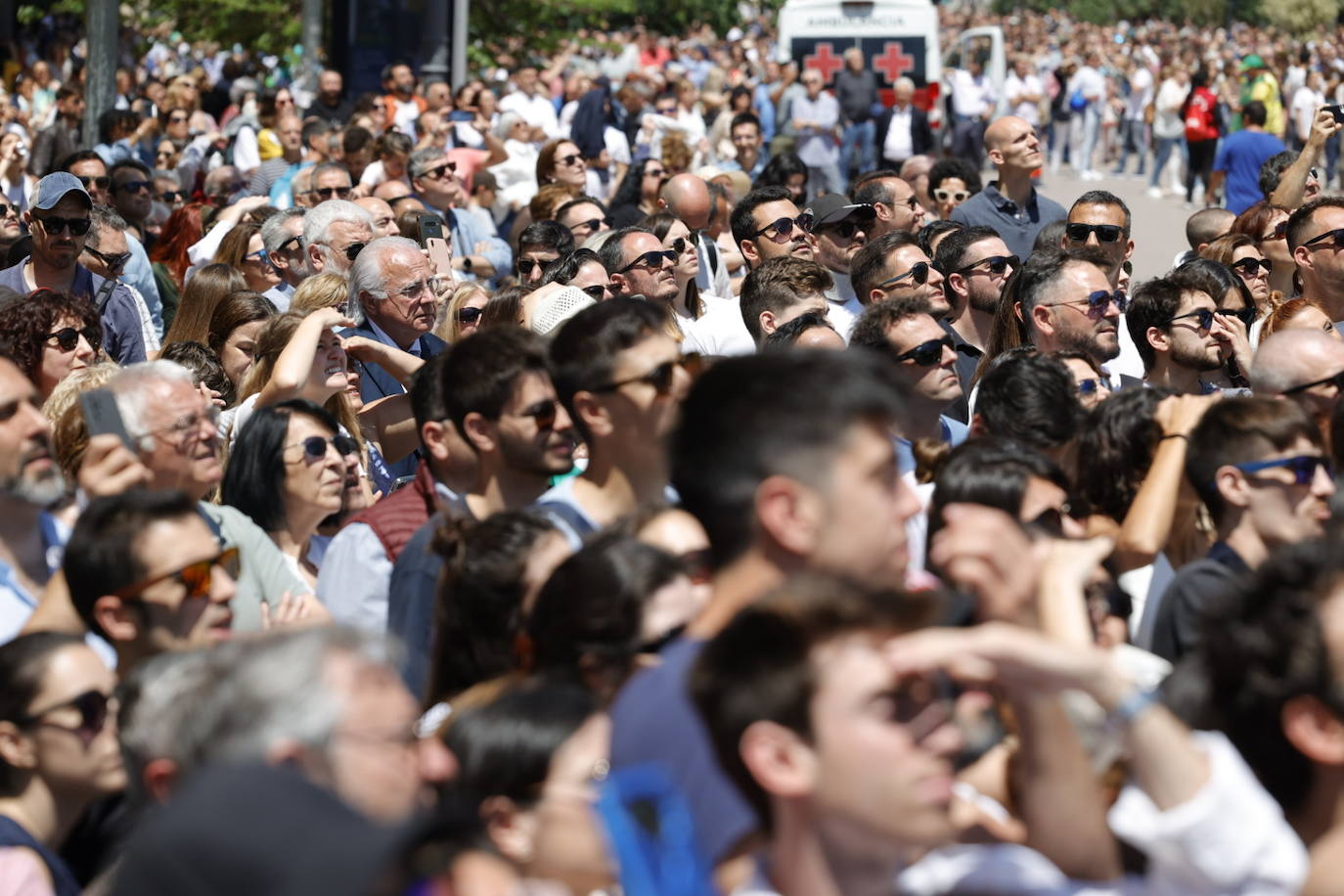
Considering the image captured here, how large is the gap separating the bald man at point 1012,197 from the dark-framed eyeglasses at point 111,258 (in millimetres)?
4301

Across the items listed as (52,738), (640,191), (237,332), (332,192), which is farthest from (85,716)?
(640,191)

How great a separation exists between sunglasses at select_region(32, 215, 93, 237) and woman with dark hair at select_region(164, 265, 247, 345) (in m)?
0.56

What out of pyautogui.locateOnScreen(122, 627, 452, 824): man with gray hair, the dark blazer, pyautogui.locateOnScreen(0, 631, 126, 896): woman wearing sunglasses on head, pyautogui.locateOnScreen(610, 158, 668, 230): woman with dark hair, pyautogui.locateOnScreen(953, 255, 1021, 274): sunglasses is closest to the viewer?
pyautogui.locateOnScreen(122, 627, 452, 824): man with gray hair

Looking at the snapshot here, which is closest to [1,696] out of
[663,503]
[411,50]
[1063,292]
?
[663,503]

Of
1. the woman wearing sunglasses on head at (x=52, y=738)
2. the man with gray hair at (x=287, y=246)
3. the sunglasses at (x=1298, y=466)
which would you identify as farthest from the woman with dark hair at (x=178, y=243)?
the sunglasses at (x=1298, y=466)

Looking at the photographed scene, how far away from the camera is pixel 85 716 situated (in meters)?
3.48

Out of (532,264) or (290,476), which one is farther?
(532,264)

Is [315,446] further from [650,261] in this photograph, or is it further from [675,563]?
[650,261]

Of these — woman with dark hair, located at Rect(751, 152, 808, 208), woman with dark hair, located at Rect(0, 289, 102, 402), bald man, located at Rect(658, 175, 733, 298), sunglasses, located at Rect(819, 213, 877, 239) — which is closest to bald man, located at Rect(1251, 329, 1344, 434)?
sunglasses, located at Rect(819, 213, 877, 239)

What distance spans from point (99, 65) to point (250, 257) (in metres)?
7.58

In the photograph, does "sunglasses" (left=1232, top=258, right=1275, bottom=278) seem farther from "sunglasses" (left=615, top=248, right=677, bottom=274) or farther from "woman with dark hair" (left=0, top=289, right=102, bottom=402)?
"woman with dark hair" (left=0, top=289, right=102, bottom=402)

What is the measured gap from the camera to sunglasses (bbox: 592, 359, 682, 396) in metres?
4.17

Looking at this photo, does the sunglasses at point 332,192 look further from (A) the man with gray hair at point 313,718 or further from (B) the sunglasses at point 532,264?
(A) the man with gray hair at point 313,718

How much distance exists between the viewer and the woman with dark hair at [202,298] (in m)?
7.80
